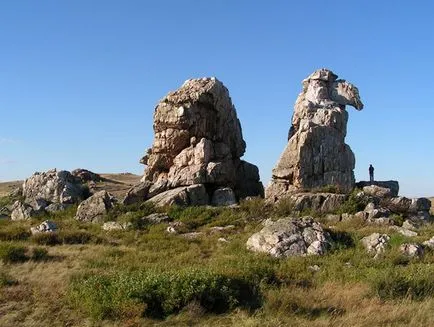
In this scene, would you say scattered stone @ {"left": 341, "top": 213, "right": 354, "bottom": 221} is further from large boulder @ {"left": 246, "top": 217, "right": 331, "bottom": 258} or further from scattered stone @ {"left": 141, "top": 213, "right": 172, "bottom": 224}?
scattered stone @ {"left": 141, "top": 213, "right": 172, "bottom": 224}

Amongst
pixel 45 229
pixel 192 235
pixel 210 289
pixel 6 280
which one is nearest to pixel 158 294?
pixel 210 289

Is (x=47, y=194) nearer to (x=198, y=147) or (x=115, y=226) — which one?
(x=198, y=147)

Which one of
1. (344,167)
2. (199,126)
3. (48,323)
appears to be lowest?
(48,323)

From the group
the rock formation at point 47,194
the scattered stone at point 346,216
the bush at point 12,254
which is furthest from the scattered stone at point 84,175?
the bush at point 12,254

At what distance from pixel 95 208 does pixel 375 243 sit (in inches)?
686

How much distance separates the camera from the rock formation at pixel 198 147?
3241cm

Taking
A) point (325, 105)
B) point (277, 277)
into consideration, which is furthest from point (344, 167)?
point (277, 277)

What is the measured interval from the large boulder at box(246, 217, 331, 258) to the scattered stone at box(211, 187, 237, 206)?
12.1 metres

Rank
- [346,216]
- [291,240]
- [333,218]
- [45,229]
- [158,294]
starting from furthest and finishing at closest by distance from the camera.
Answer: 1. [333,218]
2. [346,216]
3. [45,229]
4. [291,240]
5. [158,294]

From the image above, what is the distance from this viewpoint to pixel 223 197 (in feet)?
104

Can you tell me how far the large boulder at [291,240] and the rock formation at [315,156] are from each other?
35.9 feet

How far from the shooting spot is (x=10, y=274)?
532 inches

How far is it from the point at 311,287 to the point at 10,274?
26.4 ft

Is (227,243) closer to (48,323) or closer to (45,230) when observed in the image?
(45,230)
